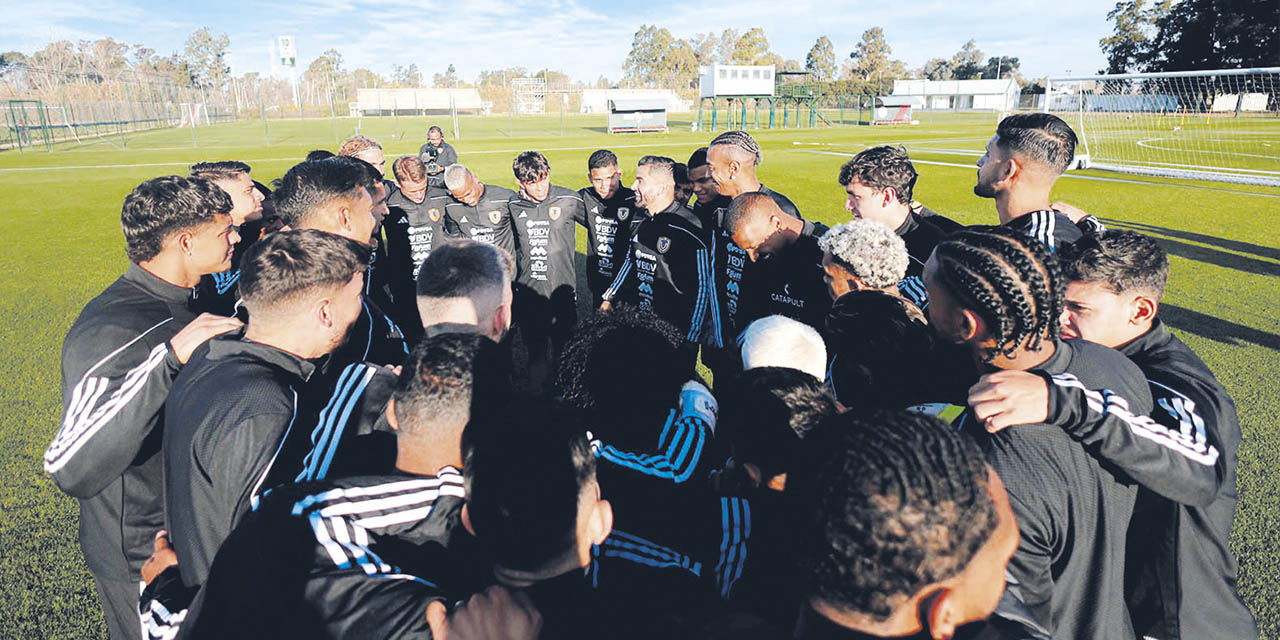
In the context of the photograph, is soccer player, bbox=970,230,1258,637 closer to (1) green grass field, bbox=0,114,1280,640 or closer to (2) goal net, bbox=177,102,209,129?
(1) green grass field, bbox=0,114,1280,640

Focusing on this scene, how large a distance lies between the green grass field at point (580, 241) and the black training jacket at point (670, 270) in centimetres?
369

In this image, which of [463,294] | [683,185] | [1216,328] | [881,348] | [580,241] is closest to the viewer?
[463,294]

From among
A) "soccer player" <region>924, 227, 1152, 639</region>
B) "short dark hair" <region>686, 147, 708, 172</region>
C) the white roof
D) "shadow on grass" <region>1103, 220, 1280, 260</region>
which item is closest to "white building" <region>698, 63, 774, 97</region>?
the white roof

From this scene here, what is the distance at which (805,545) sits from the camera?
1.18 m

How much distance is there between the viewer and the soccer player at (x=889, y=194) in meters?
4.04

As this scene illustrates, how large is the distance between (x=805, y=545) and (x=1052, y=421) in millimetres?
997

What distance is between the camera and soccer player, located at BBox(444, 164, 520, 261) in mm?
6539

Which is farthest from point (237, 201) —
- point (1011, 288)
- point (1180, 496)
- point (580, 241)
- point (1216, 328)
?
point (1216, 328)

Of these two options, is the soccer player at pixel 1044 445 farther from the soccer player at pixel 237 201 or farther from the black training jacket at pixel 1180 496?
the soccer player at pixel 237 201

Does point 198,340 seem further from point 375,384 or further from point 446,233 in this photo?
point 446,233

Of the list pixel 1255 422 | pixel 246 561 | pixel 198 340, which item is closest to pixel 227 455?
pixel 246 561

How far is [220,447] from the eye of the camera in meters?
1.88

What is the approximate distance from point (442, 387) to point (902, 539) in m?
1.25

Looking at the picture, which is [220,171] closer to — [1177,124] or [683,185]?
[683,185]
